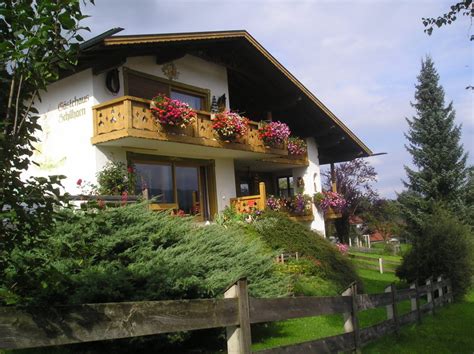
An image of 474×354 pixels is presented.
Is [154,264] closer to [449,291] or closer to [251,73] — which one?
[449,291]

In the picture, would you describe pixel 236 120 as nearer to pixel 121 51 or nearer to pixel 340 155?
pixel 121 51

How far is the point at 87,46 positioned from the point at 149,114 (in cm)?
227

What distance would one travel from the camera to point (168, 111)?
43.9 ft

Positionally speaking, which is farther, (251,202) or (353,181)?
(353,181)

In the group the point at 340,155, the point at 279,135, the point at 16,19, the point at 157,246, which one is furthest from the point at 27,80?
the point at 340,155

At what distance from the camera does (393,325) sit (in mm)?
8242

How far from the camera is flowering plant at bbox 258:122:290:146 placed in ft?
→ 58.3

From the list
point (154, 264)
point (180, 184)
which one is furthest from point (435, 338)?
point (180, 184)

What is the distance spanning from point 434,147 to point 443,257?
1895 cm

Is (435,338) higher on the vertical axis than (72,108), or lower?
lower

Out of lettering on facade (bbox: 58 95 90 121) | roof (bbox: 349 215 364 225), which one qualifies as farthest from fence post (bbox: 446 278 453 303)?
roof (bbox: 349 215 364 225)

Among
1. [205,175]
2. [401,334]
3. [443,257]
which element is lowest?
[401,334]

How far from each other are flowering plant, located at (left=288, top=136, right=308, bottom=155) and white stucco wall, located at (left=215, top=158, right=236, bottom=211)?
325 cm

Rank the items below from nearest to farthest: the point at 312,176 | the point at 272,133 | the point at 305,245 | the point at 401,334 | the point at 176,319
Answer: the point at 176,319 → the point at 401,334 → the point at 305,245 → the point at 272,133 → the point at 312,176
